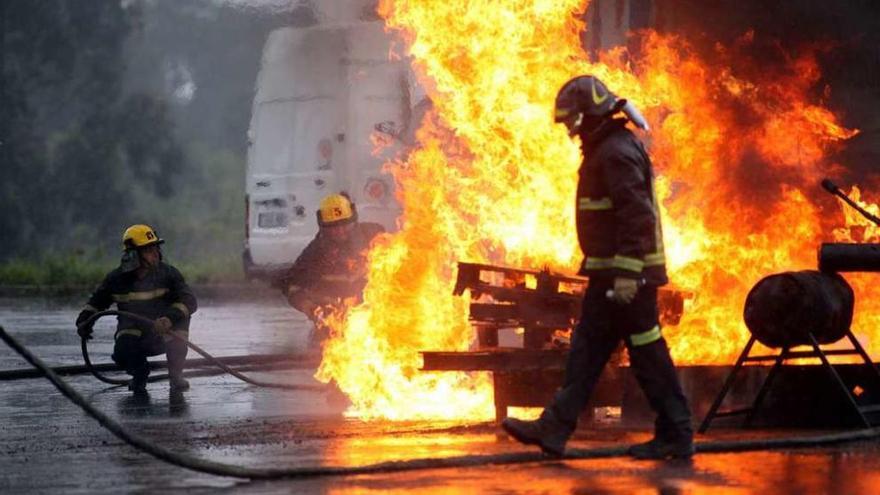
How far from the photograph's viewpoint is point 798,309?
966cm

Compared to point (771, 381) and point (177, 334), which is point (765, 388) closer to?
point (771, 381)

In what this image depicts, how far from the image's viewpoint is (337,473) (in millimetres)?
8031

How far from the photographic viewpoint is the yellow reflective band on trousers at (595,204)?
343 inches

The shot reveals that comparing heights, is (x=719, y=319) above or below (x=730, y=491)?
above

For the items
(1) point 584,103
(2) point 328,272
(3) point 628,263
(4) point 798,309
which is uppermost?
(1) point 584,103

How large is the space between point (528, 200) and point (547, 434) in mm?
2978

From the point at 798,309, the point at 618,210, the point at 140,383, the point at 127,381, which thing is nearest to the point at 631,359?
the point at 618,210

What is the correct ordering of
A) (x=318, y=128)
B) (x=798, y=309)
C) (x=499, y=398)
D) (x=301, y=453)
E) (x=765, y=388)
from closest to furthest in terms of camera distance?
(x=301, y=453) < (x=798, y=309) < (x=765, y=388) < (x=499, y=398) < (x=318, y=128)

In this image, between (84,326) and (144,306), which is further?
(144,306)

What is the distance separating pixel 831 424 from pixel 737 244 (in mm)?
1951

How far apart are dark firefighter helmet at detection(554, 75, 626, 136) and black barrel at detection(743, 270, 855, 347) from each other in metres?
1.63

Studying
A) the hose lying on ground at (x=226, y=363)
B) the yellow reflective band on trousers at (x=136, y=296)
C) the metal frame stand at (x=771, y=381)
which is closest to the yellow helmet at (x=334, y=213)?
the hose lying on ground at (x=226, y=363)

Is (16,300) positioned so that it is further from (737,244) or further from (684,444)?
(684,444)

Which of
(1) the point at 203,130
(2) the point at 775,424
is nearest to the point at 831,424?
(2) the point at 775,424
